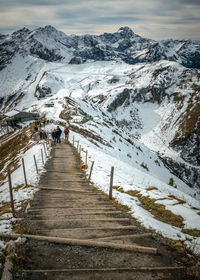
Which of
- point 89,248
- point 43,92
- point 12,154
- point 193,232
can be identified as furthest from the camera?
point 43,92


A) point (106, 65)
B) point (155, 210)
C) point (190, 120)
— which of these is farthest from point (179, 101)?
point (106, 65)

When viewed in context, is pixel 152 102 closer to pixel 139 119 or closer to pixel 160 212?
pixel 139 119

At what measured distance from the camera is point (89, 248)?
15.5 feet

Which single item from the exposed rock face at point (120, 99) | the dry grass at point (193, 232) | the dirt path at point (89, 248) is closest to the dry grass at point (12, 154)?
the dirt path at point (89, 248)

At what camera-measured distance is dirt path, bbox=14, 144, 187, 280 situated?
391cm

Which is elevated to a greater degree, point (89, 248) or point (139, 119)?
point (89, 248)

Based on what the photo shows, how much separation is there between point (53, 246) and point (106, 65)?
673 feet

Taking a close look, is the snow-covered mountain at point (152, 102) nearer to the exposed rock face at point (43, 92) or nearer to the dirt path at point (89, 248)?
the exposed rock face at point (43, 92)

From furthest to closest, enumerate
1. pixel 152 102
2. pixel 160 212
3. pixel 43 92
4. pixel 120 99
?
pixel 43 92 → pixel 152 102 → pixel 120 99 → pixel 160 212

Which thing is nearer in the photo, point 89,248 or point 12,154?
point 89,248

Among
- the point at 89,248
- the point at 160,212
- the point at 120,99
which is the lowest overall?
the point at 160,212

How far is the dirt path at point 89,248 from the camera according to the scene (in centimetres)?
391

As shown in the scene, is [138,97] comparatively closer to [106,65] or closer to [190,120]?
[190,120]

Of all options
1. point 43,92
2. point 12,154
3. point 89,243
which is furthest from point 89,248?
point 43,92
